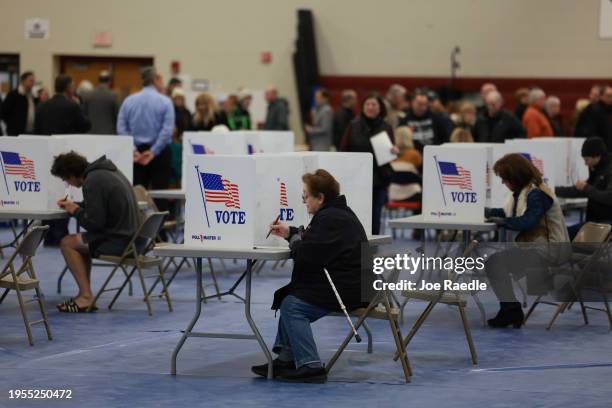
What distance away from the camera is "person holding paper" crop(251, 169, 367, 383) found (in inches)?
234

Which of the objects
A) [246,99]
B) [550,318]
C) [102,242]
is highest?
[246,99]

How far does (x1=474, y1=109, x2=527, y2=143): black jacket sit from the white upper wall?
265 inches

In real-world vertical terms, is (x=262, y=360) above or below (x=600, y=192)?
below

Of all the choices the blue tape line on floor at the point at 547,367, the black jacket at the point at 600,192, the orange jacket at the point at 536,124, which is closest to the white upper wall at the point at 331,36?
the orange jacket at the point at 536,124

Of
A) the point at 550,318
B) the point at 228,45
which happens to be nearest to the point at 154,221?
the point at 550,318

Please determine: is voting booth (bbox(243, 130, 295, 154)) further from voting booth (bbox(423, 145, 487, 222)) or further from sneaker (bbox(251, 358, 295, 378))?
sneaker (bbox(251, 358, 295, 378))

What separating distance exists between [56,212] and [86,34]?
502 inches

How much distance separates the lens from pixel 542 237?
303 inches

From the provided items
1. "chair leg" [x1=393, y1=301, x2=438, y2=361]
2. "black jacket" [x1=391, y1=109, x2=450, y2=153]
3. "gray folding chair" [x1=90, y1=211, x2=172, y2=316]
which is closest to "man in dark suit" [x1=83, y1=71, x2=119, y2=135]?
"black jacket" [x1=391, y1=109, x2=450, y2=153]

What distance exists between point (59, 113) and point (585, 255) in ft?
19.0

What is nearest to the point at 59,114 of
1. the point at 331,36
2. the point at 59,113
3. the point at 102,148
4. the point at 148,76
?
the point at 59,113

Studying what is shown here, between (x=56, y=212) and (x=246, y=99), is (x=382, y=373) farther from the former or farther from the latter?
(x=246, y=99)

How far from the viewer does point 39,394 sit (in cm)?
558

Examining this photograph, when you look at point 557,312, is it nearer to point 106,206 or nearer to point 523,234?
point 523,234
